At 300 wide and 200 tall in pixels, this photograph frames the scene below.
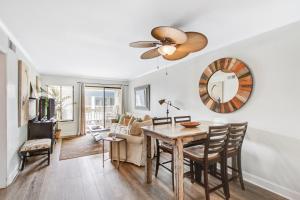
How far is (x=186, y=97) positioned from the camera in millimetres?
3820

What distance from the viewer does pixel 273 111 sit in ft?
7.50

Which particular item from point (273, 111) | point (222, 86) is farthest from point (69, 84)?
point (273, 111)

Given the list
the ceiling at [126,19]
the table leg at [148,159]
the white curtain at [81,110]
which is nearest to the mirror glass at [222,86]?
the ceiling at [126,19]

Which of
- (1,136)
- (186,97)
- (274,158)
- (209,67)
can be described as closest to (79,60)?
(1,136)

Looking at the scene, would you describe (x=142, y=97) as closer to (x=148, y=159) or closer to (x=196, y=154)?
(x=148, y=159)

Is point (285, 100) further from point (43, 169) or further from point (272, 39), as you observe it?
point (43, 169)

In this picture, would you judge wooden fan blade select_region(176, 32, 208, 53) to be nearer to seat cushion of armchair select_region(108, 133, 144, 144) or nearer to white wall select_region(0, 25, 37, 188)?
seat cushion of armchair select_region(108, 133, 144, 144)

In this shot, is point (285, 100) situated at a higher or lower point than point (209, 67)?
lower

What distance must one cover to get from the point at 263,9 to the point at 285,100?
1.23m

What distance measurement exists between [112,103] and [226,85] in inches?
207

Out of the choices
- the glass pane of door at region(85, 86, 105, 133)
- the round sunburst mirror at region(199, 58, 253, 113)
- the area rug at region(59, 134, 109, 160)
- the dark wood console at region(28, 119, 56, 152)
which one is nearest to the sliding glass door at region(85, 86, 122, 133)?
the glass pane of door at region(85, 86, 105, 133)

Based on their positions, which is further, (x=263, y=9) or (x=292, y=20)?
(x=292, y=20)

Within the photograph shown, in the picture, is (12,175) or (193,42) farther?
(12,175)

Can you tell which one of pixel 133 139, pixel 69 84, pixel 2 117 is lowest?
pixel 133 139
